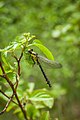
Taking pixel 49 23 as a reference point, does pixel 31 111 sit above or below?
below

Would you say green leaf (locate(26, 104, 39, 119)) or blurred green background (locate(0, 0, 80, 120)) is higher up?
blurred green background (locate(0, 0, 80, 120))

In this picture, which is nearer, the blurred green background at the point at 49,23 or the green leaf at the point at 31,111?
the green leaf at the point at 31,111

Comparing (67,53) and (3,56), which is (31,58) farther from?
(67,53)

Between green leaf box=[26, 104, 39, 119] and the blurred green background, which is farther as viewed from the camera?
the blurred green background

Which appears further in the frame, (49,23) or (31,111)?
(49,23)

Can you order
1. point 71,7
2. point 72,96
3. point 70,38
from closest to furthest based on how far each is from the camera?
1. point 70,38
2. point 71,7
3. point 72,96

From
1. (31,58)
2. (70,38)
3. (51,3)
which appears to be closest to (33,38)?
(31,58)

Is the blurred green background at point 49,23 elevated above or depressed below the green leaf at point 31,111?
above

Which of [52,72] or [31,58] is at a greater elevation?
[52,72]

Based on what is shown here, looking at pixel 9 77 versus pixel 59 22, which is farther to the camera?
pixel 59 22

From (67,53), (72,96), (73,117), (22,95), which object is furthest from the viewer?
(72,96)

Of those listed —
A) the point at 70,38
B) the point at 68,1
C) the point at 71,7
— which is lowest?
the point at 70,38
